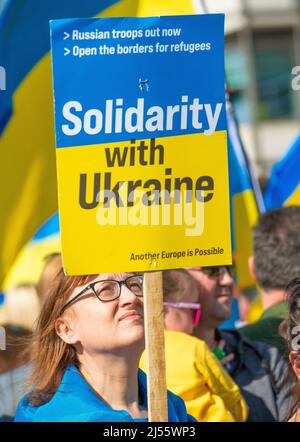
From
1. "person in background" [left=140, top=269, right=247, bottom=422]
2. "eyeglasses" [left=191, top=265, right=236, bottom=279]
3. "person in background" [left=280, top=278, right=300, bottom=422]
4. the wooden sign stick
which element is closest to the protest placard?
the wooden sign stick

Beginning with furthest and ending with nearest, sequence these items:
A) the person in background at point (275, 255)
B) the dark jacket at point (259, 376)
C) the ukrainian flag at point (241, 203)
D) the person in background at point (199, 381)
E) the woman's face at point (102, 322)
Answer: the ukrainian flag at point (241, 203)
the person in background at point (275, 255)
the dark jacket at point (259, 376)
the person in background at point (199, 381)
the woman's face at point (102, 322)

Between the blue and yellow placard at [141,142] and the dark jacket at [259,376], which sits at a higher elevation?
the blue and yellow placard at [141,142]

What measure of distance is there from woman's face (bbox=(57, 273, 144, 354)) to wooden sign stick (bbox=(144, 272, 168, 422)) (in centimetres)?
11

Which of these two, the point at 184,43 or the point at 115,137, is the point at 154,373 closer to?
the point at 115,137

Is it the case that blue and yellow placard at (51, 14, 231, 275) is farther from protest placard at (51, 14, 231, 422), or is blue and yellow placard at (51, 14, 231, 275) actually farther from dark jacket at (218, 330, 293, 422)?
dark jacket at (218, 330, 293, 422)

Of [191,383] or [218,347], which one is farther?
[218,347]

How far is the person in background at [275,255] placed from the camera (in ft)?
13.4

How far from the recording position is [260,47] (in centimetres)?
2252

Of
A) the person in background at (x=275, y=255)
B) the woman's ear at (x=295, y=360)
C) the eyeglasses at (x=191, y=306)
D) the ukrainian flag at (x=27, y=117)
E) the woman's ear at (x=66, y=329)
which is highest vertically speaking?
the ukrainian flag at (x=27, y=117)

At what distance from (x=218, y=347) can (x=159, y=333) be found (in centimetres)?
114

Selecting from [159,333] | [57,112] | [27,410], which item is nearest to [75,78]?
[57,112]

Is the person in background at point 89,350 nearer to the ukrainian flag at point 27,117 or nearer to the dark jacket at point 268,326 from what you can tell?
the dark jacket at point 268,326

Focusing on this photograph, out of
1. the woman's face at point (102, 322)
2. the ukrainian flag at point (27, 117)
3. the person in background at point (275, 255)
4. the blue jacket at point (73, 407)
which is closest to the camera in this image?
the blue jacket at point (73, 407)

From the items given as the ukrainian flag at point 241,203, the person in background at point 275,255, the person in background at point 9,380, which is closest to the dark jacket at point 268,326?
the person in background at point 275,255
